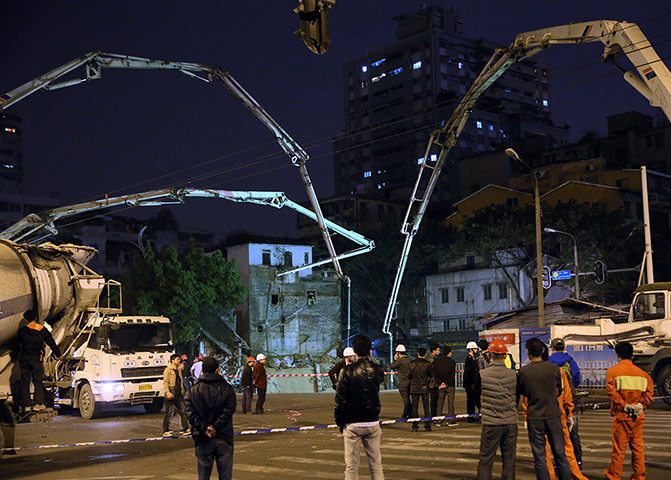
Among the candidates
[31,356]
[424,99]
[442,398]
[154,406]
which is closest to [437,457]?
[442,398]

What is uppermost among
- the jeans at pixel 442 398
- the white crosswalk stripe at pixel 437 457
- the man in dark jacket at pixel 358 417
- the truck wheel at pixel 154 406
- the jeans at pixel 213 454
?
the man in dark jacket at pixel 358 417

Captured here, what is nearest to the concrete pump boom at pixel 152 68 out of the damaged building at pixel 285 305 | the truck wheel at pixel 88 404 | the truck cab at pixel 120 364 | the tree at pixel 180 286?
the truck cab at pixel 120 364

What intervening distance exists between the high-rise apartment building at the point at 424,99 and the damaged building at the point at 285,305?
Answer: 45251mm

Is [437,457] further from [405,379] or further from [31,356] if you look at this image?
[31,356]

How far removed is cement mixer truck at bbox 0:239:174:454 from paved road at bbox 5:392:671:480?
147 cm

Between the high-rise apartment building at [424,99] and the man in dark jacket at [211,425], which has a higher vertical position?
the high-rise apartment building at [424,99]

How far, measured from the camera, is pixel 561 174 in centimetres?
6681

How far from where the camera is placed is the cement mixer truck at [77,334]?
43.9 ft

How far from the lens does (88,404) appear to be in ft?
79.4

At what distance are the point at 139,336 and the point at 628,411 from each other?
59.8 feet

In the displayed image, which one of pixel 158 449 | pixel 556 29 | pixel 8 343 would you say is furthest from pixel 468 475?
pixel 556 29

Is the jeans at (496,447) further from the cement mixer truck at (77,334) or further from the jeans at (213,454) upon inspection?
the cement mixer truck at (77,334)

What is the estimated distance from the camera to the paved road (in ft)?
37.5

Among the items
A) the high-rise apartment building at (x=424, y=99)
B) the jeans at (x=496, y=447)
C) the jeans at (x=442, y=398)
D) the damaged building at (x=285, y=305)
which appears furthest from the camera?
the high-rise apartment building at (x=424, y=99)
